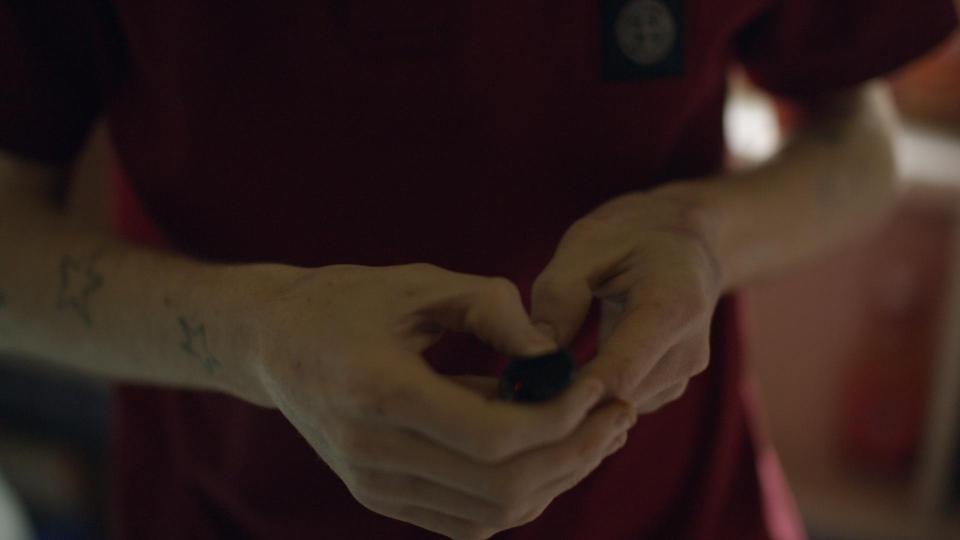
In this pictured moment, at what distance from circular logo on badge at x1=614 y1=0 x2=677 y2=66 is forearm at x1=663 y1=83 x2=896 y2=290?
81 millimetres

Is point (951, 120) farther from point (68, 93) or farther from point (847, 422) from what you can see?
point (68, 93)

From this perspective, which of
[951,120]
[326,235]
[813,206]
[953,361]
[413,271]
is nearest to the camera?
[413,271]

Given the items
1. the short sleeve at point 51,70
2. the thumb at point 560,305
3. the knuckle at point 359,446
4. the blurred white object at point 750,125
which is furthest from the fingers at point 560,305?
the blurred white object at point 750,125

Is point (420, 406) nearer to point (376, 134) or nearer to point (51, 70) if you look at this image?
point (376, 134)

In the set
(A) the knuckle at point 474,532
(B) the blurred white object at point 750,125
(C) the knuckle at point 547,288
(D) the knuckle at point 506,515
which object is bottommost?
(B) the blurred white object at point 750,125

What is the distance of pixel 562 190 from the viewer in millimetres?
587

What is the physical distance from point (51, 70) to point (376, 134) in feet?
0.61

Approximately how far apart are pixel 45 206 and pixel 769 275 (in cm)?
47

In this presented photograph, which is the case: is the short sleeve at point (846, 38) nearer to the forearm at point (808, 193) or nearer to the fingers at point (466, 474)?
the forearm at point (808, 193)

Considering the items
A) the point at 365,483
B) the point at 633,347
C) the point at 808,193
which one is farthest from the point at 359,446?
the point at 808,193

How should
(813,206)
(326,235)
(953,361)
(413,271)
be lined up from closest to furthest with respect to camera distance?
(413,271), (326,235), (813,206), (953,361)

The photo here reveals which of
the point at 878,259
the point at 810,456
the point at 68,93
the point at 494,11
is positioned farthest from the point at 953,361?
the point at 68,93

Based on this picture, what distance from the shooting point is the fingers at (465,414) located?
406 mm

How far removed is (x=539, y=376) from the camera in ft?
1.40
